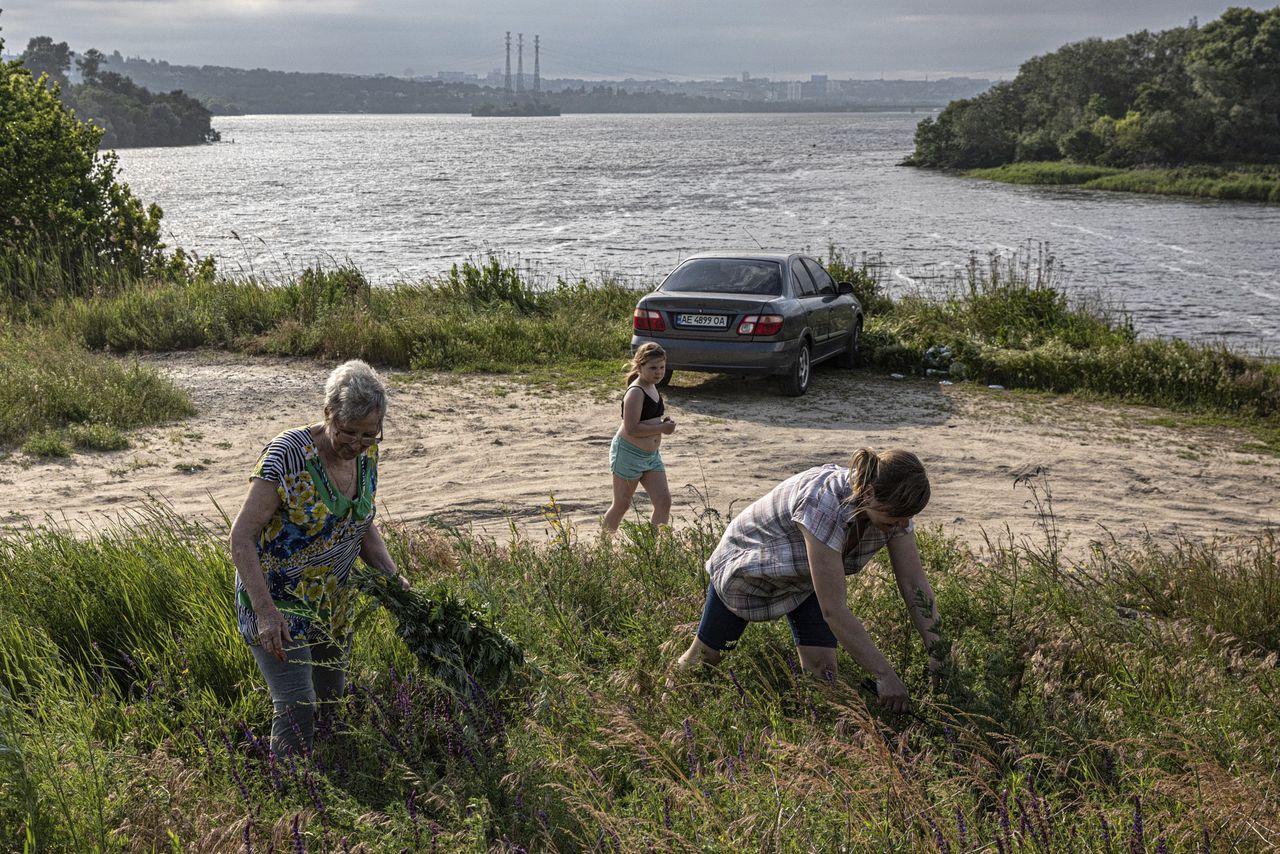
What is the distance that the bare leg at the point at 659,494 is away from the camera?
7316 mm

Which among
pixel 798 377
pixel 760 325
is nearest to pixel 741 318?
pixel 760 325

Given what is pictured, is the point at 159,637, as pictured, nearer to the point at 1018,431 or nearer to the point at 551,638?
the point at 551,638

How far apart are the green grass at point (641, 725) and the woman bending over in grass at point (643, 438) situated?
57.2 inches

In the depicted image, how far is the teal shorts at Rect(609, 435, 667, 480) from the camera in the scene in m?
7.33

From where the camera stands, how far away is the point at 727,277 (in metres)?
13.7

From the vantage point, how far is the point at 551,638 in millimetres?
4648

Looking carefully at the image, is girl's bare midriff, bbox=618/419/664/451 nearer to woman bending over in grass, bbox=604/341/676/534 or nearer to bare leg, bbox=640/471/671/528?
woman bending over in grass, bbox=604/341/676/534

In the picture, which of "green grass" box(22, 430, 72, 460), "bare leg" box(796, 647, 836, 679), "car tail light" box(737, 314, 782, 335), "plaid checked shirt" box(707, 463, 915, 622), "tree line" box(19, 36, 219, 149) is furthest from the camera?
"tree line" box(19, 36, 219, 149)

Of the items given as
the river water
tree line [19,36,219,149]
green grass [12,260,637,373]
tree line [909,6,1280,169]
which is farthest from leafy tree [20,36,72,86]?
green grass [12,260,637,373]

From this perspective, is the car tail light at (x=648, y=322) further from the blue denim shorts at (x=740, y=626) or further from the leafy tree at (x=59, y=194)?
the leafy tree at (x=59, y=194)

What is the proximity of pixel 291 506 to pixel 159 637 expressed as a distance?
1463 millimetres

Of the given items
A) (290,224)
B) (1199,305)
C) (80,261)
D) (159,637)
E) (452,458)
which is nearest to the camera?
(159,637)

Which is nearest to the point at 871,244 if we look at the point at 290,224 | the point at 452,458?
the point at 290,224

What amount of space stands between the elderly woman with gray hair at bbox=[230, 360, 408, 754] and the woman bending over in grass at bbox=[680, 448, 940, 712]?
4.30ft
